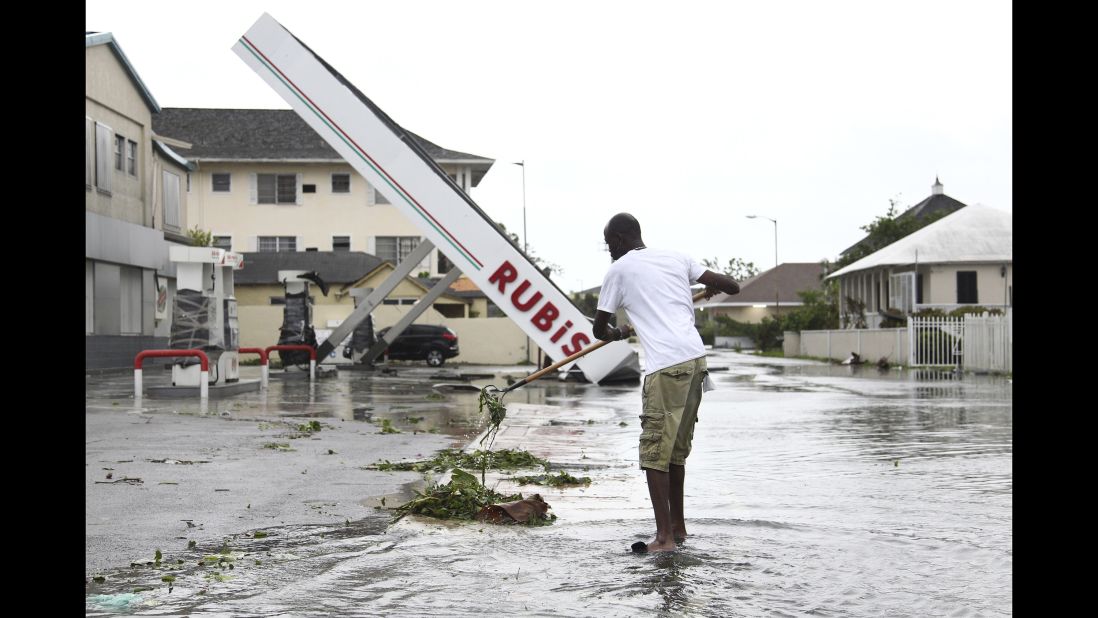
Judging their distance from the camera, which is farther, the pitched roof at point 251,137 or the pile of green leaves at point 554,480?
the pitched roof at point 251,137

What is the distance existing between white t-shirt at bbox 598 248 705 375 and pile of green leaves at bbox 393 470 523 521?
5.14 feet

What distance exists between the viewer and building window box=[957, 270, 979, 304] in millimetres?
47344

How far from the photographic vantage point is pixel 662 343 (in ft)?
20.9

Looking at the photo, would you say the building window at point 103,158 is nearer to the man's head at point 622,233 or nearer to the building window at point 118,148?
the building window at point 118,148

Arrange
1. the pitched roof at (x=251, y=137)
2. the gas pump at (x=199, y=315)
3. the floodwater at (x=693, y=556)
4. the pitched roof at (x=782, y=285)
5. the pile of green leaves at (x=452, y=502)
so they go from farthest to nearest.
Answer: the pitched roof at (x=782, y=285), the pitched roof at (x=251, y=137), the gas pump at (x=199, y=315), the pile of green leaves at (x=452, y=502), the floodwater at (x=693, y=556)

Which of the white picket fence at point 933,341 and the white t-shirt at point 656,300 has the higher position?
the white t-shirt at point 656,300

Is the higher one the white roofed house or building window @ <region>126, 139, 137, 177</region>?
building window @ <region>126, 139, 137, 177</region>

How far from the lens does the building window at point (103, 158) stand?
32.3 meters

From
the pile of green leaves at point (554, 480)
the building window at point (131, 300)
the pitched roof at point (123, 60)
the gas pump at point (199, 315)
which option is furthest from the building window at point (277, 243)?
the pile of green leaves at point (554, 480)

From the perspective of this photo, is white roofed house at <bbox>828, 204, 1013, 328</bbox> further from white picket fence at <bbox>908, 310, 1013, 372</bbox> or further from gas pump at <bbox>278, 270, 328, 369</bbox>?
gas pump at <bbox>278, 270, 328, 369</bbox>

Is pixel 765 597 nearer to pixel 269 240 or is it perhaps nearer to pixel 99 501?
pixel 99 501

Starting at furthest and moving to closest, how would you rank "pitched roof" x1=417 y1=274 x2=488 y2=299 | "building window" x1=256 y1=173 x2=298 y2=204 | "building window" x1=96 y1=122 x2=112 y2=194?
"building window" x1=256 y1=173 x2=298 y2=204 < "pitched roof" x1=417 y1=274 x2=488 y2=299 < "building window" x1=96 y1=122 x2=112 y2=194

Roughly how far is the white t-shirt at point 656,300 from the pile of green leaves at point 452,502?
1568mm

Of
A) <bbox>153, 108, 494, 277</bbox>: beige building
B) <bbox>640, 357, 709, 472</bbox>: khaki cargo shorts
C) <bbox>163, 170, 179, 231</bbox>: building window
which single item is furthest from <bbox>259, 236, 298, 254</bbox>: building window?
<bbox>640, 357, 709, 472</bbox>: khaki cargo shorts
